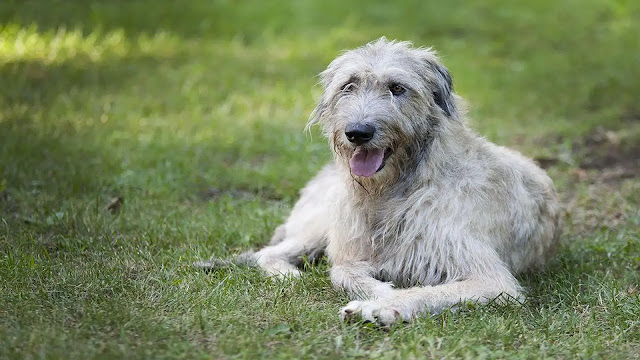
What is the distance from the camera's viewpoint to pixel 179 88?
1236 cm

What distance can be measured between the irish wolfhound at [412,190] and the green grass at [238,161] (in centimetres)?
29

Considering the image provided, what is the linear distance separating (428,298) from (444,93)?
1390 millimetres

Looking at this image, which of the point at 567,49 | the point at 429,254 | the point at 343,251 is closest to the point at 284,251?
the point at 343,251

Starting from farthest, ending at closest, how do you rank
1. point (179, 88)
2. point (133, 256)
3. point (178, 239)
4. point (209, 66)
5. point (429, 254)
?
1. point (209, 66)
2. point (179, 88)
3. point (178, 239)
4. point (133, 256)
5. point (429, 254)

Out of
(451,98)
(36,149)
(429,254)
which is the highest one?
(451,98)

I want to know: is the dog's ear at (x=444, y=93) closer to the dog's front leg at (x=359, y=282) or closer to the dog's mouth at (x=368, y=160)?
the dog's mouth at (x=368, y=160)

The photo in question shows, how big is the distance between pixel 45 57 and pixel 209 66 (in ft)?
7.53

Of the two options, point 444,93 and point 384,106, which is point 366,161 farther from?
point 444,93

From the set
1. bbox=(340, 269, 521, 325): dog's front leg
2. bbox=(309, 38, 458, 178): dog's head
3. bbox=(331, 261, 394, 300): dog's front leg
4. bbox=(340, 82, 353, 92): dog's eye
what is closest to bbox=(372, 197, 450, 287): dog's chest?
bbox=(331, 261, 394, 300): dog's front leg

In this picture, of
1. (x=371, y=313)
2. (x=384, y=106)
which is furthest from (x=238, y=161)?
(x=371, y=313)

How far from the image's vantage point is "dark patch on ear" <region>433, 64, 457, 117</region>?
5969mm

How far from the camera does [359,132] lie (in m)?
5.61

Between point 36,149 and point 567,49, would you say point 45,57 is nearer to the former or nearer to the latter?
point 36,149

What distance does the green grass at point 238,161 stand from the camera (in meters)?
5.04
